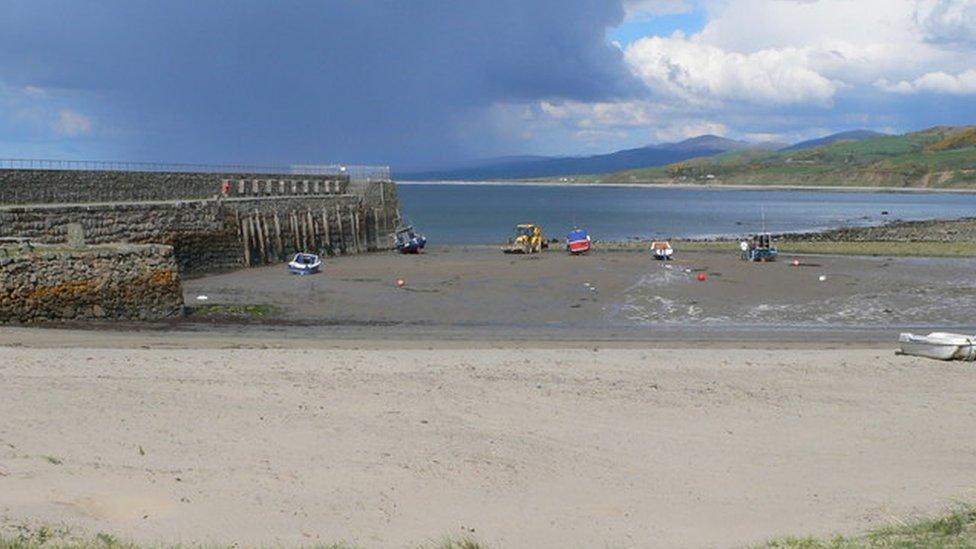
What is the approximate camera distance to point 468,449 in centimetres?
1133

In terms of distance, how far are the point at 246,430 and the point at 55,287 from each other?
45.3 feet

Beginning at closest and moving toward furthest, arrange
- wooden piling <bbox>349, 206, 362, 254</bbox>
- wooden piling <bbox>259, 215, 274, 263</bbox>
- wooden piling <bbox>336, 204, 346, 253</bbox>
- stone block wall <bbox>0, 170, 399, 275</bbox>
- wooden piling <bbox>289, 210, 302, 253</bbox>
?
stone block wall <bbox>0, 170, 399, 275</bbox>
wooden piling <bbox>259, 215, 274, 263</bbox>
wooden piling <bbox>289, 210, 302, 253</bbox>
wooden piling <bbox>336, 204, 346, 253</bbox>
wooden piling <bbox>349, 206, 362, 254</bbox>

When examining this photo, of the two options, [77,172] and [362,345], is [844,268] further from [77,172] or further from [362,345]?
[77,172]

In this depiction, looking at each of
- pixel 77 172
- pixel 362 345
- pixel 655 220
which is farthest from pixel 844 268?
pixel 655 220

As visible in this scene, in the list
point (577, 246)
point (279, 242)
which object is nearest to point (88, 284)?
point (279, 242)

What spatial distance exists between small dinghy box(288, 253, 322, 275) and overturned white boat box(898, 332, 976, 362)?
24651 millimetres

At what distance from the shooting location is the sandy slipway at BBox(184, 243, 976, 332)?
2738cm

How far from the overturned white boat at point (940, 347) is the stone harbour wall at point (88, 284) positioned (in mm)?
17799

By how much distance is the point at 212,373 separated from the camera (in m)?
15.3

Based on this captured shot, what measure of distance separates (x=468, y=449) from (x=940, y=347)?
11781mm

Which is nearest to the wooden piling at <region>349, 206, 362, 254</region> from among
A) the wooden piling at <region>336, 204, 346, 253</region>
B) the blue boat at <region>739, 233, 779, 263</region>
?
the wooden piling at <region>336, 204, 346, 253</region>

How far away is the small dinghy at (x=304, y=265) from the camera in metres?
38.7

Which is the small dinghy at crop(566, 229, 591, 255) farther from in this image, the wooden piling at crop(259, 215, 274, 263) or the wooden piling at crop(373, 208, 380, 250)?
the wooden piling at crop(259, 215, 274, 263)

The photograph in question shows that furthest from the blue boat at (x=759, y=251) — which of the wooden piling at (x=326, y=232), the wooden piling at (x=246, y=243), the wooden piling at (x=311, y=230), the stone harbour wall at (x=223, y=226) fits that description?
the wooden piling at (x=246, y=243)
